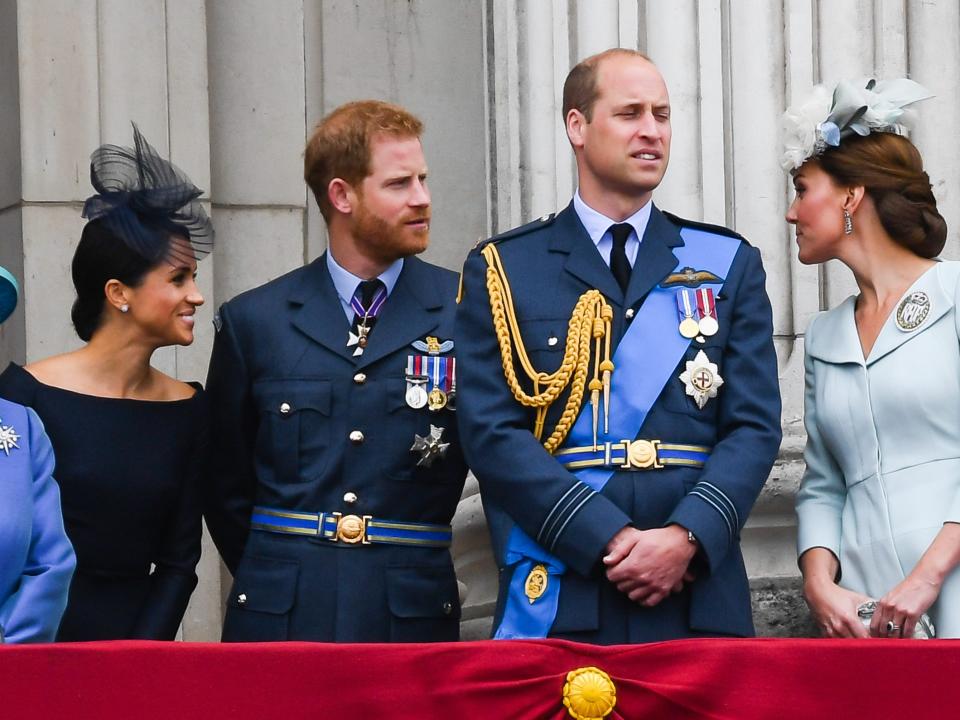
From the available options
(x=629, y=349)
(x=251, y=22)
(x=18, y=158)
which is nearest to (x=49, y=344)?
(x=18, y=158)

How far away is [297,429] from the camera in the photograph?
14.2 feet

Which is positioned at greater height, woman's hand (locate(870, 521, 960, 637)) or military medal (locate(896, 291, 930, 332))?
military medal (locate(896, 291, 930, 332))

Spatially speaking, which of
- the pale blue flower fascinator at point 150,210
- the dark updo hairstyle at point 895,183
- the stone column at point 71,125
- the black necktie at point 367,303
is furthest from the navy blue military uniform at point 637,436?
the stone column at point 71,125

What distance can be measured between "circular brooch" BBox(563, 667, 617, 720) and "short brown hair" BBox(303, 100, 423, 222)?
5.44 feet

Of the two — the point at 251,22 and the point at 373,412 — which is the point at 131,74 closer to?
the point at 251,22

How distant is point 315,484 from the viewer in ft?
14.0

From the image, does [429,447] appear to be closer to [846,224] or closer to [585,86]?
[585,86]

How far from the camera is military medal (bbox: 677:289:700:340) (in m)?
3.93

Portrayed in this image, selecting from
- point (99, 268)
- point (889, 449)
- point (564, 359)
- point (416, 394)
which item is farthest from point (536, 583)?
point (99, 268)

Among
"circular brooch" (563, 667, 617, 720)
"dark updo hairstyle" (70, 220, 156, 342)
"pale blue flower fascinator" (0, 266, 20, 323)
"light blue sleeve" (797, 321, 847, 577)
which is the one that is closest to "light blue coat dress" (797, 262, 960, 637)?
"light blue sleeve" (797, 321, 847, 577)

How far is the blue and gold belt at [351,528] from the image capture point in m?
4.25

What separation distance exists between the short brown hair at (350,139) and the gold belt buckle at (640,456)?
1040 millimetres

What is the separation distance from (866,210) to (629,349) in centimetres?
67

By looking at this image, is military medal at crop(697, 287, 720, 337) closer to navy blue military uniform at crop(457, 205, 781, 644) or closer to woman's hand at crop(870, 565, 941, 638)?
navy blue military uniform at crop(457, 205, 781, 644)
